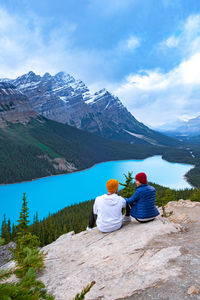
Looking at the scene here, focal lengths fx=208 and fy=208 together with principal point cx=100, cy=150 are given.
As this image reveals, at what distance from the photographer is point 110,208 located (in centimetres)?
1008

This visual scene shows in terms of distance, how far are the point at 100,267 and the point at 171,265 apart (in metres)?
2.41

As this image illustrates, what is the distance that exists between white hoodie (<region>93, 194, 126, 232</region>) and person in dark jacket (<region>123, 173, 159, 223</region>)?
63cm

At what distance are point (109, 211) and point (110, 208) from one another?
0.18 metres

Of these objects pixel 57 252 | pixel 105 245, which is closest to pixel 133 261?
pixel 105 245

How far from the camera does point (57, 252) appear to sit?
981 centimetres

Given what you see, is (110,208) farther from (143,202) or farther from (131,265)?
(131,265)

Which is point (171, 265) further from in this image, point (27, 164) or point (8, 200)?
point (27, 164)

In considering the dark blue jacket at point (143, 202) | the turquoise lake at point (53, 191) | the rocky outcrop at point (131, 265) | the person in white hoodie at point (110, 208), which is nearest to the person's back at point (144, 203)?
the dark blue jacket at point (143, 202)

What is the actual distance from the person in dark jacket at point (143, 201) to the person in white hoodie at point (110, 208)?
0.63 metres

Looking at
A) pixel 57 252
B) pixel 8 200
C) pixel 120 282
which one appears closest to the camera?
pixel 120 282

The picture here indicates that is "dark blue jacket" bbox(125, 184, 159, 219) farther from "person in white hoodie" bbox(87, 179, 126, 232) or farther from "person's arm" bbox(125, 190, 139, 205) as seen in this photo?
"person in white hoodie" bbox(87, 179, 126, 232)

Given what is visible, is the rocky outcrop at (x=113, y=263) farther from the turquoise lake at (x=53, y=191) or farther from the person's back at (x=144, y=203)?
the turquoise lake at (x=53, y=191)

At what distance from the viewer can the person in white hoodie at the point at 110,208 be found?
10.1 meters

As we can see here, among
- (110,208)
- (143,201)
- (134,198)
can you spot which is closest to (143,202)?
(143,201)
